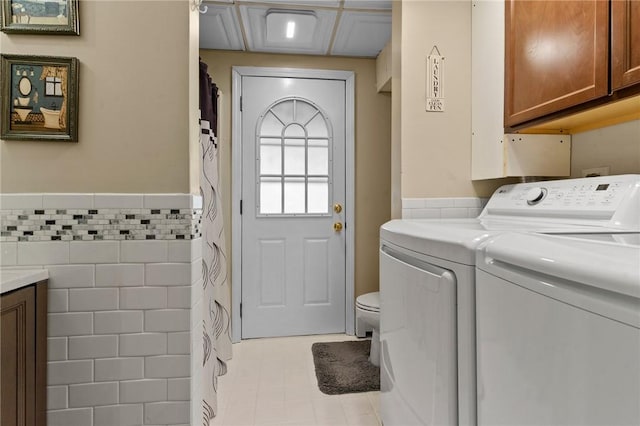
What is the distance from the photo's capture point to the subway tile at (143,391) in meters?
1.17

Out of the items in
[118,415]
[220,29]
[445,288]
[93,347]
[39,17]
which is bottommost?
[118,415]

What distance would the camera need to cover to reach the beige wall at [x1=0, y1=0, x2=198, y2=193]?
3.84 ft

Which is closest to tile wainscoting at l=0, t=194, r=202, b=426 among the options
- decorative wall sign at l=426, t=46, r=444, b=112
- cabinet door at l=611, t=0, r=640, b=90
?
decorative wall sign at l=426, t=46, r=444, b=112

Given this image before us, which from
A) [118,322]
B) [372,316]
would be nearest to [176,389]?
[118,322]

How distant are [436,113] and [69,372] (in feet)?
6.20

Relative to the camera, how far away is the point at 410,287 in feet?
3.63

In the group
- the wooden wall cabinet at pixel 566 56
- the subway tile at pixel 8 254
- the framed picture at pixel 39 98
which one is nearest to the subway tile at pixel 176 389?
the subway tile at pixel 8 254

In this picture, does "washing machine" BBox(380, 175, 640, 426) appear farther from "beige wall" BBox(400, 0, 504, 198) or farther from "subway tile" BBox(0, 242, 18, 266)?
"subway tile" BBox(0, 242, 18, 266)

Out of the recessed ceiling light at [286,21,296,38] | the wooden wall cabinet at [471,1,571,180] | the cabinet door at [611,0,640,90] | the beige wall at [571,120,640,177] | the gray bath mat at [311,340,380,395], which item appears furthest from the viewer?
the recessed ceiling light at [286,21,296,38]

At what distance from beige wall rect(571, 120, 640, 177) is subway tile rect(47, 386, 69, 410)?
2191mm

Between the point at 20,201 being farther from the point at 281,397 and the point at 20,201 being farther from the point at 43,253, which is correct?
the point at 281,397

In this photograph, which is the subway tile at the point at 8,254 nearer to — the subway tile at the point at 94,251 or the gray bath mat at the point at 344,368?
the subway tile at the point at 94,251

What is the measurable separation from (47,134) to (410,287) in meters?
1.25

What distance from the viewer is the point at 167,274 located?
1.19 metres
